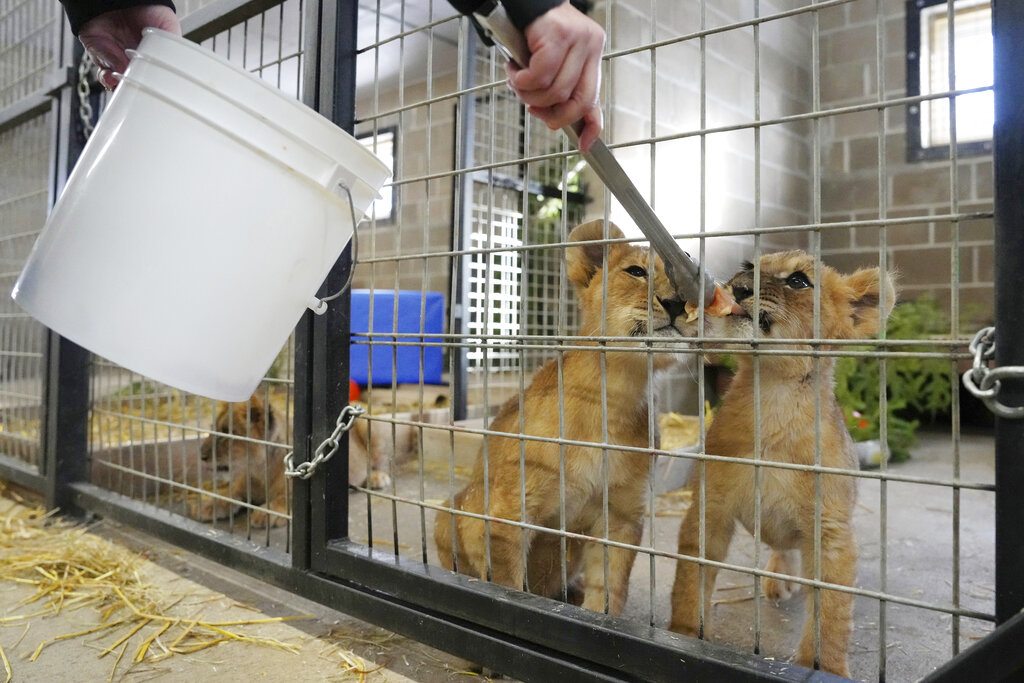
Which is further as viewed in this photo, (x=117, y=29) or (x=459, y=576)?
(x=459, y=576)

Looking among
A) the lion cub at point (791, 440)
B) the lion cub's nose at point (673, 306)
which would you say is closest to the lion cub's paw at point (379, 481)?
the lion cub at point (791, 440)

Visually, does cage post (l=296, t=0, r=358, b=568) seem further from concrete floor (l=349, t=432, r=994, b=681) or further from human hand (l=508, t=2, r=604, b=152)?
human hand (l=508, t=2, r=604, b=152)

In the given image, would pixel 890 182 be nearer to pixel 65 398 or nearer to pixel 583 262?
pixel 583 262

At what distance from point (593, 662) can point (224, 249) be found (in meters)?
1.01

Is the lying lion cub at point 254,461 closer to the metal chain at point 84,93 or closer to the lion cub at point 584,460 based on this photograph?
the lion cub at point 584,460

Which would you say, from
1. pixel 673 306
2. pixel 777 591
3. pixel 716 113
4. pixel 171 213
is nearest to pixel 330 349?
pixel 171 213

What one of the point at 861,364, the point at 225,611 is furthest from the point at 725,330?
the point at 861,364

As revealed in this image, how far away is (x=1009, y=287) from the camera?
1.00 metres

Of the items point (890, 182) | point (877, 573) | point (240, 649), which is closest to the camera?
point (240, 649)

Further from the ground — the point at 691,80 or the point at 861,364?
the point at 691,80

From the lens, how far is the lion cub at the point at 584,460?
5.63 ft

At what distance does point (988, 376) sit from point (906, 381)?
4926mm

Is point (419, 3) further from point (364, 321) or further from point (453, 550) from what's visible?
point (453, 550)

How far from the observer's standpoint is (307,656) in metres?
1.67
